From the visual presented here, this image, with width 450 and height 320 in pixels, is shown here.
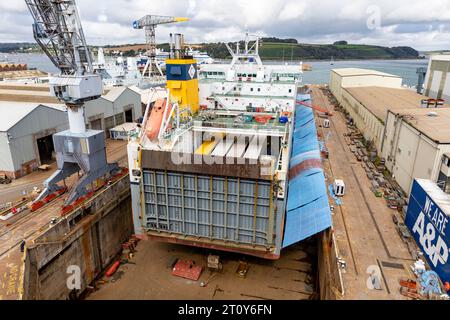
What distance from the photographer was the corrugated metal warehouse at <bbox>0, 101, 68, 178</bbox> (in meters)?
23.6

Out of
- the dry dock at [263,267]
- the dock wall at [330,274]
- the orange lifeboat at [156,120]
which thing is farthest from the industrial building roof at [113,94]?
the dock wall at [330,274]

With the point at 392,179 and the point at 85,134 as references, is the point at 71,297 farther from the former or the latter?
the point at 392,179

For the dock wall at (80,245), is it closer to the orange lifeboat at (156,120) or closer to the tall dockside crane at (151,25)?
the orange lifeboat at (156,120)

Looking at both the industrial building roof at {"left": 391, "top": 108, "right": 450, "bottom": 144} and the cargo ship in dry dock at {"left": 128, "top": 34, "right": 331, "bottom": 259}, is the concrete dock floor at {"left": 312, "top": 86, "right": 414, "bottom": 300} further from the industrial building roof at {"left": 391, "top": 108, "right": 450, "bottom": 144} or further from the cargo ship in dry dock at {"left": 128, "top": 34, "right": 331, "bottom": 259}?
the industrial building roof at {"left": 391, "top": 108, "right": 450, "bottom": 144}

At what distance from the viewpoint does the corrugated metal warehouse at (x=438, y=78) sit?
119ft

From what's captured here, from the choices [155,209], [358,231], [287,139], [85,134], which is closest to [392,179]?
[358,231]

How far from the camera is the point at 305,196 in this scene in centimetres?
1939

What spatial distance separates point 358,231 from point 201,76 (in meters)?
22.3

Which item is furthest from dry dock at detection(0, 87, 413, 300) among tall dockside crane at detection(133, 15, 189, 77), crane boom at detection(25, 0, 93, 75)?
tall dockside crane at detection(133, 15, 189, 77)

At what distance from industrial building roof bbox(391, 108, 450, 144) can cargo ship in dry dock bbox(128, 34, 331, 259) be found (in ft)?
23.4

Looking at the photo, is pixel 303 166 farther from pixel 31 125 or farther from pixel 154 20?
pixel 154 20

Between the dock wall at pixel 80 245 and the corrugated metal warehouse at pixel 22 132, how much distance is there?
29.9ft

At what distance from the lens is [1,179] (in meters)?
24.2

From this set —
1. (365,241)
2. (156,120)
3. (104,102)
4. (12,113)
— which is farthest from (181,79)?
(104,102)
